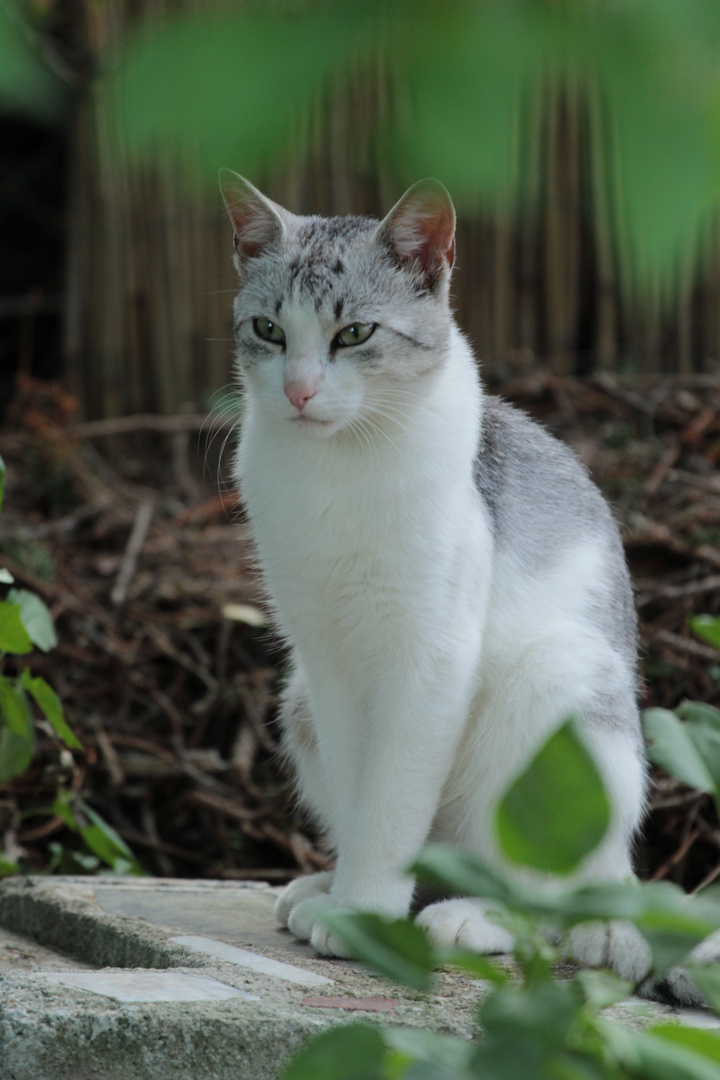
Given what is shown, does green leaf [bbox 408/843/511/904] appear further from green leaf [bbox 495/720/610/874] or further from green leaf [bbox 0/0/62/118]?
green leaf [bbox 0/0/62/118]

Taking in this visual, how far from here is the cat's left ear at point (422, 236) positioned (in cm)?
221

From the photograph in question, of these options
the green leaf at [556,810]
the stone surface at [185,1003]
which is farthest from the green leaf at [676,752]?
the stone surface at [185,1003]

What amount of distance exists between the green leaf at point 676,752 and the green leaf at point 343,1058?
1.39 ft

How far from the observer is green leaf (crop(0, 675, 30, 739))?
2.33m

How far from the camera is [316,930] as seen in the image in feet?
6.88

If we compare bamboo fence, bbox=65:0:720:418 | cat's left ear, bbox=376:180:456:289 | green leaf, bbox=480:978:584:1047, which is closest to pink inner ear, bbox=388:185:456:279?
cat's left ear, bbox=376:180:456:289

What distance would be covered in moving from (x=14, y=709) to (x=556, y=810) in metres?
1.54

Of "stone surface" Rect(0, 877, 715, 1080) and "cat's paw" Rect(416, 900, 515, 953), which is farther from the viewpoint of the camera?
Result: "cat's paw" Rect(416, 900, 515, 953)

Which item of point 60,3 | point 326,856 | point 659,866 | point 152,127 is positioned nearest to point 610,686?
point 659,866

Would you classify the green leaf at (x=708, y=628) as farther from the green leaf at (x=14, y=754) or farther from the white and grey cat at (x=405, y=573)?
the green leaf at (x=14, y=754)

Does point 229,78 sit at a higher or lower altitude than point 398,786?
higher

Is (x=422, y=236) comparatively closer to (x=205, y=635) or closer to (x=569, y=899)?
(x=569, y=899)

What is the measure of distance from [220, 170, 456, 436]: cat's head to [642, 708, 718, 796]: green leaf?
1068 mm

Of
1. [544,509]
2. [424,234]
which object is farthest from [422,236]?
[544,509]
